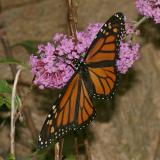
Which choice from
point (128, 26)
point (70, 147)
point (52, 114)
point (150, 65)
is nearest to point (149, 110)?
point (150, 65)

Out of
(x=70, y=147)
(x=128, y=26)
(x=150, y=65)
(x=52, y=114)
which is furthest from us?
(x=150, y=65)

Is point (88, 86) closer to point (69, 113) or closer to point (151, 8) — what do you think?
point (69, 113)

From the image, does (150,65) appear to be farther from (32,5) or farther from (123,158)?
(32,5)

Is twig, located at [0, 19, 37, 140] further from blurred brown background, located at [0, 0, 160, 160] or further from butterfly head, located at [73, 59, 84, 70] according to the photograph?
butterfly head, located at [73, 59, 84, 70]

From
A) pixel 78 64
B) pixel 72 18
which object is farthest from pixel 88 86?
pixel 72 18


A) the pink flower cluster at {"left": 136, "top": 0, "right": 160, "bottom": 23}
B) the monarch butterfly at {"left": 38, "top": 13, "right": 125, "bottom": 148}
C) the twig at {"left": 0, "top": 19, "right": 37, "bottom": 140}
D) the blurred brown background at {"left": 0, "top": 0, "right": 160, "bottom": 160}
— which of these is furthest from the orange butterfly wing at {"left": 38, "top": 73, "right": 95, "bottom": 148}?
the blurred brown background at {"left": 0, "top": 0, "right": 160, "bottom": 160}

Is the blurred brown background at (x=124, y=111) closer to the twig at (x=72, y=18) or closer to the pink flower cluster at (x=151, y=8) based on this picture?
the pink flower cluster at (x=151, y=8)

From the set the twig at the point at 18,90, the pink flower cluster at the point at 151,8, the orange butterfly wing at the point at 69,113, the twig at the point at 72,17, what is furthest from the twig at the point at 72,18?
the twig at the point at 18,90
